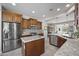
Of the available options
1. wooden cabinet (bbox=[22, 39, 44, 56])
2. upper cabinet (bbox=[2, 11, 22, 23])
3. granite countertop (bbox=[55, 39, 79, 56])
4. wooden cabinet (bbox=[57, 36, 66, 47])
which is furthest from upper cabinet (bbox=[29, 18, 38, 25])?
granite countertop (bbox=[55, 39, 79, 56])

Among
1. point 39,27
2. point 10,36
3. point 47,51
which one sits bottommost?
point 47,51

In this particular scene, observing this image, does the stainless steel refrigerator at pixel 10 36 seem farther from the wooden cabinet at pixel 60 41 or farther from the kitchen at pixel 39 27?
the wooden cabinet at pixel 60 41

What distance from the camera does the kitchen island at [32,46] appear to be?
228 cm

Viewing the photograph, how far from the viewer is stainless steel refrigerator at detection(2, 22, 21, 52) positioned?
7.32 ft

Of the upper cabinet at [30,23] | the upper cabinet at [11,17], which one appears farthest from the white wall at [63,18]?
the upper cabinet at [11,17]

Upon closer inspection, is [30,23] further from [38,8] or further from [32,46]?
[32,46]

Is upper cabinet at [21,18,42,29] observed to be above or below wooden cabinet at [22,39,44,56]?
above

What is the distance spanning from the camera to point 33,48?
247 centimetres

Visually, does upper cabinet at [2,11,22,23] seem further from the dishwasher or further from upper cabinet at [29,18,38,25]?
the dishwasher

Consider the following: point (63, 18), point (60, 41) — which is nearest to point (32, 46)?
point (60, 41)

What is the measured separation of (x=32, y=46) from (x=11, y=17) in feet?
2.45

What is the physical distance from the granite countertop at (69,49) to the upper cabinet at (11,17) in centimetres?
98

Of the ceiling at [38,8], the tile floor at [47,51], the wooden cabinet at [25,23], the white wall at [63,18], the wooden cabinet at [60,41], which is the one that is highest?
the ceiling at [38,8]

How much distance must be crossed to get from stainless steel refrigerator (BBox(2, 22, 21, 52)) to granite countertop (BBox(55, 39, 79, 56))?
833 millimetres
